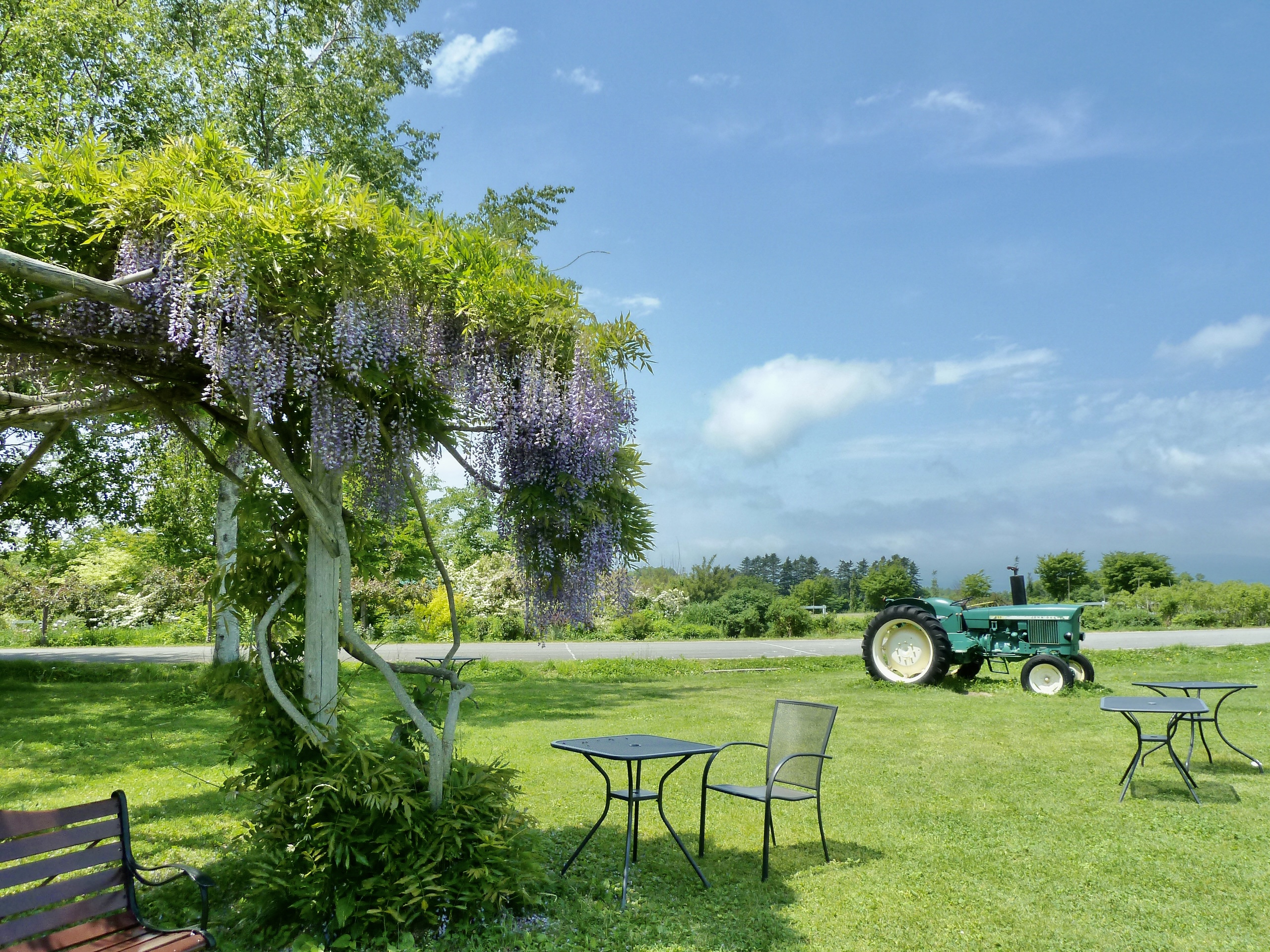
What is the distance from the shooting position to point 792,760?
503 centimetres

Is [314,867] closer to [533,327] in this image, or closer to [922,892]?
[533,327]

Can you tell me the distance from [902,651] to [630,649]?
7.58 m

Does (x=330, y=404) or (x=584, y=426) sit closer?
(x=330, y=404)

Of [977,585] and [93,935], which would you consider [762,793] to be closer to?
[93,935]

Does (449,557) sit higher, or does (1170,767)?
(449,557)

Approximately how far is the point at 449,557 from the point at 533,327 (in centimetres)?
2153

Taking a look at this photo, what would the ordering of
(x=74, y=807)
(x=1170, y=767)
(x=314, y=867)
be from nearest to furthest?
(x=74, y=807)
(x=314, y=867)
(x=1170, y=767)

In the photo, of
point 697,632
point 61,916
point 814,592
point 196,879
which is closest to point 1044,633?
point 196,879

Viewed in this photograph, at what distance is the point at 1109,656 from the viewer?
50.6 feet

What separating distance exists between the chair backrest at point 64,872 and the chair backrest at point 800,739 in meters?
3.19

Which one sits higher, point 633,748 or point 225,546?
point 225,546

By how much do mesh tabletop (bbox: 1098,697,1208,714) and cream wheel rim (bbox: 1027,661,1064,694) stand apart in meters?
5.06

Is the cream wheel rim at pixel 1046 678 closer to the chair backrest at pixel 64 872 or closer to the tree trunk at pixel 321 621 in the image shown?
the tree trunk at pixel 321 621

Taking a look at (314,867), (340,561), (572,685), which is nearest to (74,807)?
(314,867)
